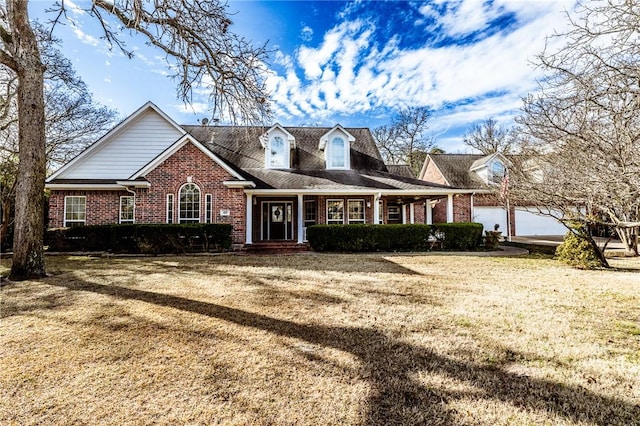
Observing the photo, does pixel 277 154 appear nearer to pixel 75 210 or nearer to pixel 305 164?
pixel 305 164

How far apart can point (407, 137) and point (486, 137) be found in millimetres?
8352

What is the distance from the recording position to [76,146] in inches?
742

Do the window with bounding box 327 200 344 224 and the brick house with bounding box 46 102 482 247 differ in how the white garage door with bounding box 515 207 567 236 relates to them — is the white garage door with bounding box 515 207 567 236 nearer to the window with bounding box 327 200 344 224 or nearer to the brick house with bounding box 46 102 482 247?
the brick house with bounding box 46 102 482 247

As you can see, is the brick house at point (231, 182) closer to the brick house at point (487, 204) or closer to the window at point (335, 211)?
the window at point (335, 211)

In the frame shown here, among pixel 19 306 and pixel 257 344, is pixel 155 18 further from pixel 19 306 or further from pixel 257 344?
pixel 257 344

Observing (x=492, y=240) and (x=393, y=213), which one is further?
(x=393, y=213)

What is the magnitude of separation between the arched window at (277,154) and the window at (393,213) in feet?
23.6

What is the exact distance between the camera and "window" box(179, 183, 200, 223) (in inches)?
505

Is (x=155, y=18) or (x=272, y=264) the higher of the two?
(x=155, y=18)

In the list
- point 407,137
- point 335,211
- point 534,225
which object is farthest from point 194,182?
point 407,137

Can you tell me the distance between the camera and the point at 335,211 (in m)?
16.0

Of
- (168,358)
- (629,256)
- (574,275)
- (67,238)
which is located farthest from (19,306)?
(629,256)

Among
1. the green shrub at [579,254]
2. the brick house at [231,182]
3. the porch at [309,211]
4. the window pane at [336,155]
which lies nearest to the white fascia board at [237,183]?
the brick house at [231,182]

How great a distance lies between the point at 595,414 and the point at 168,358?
12.9ft
